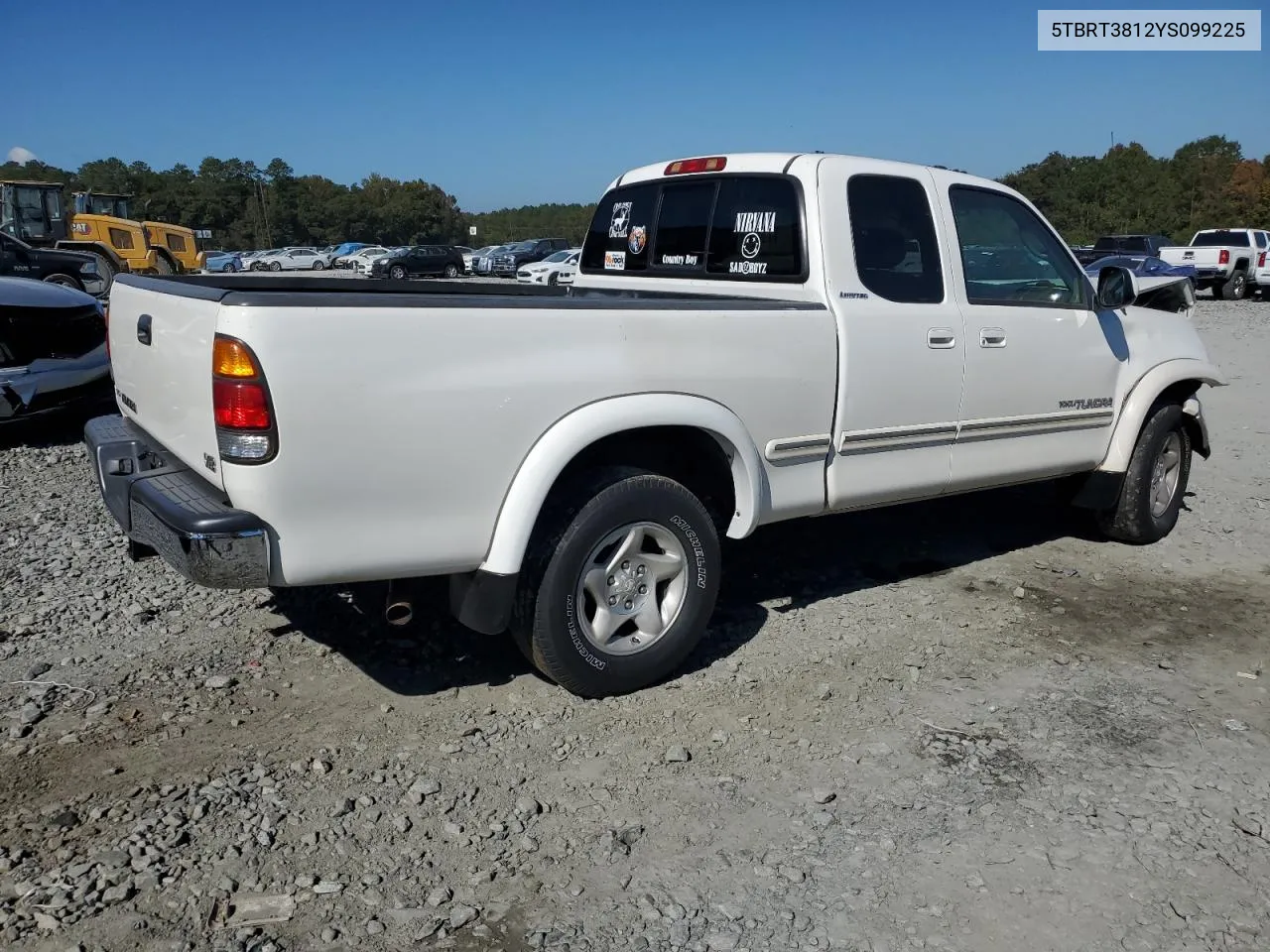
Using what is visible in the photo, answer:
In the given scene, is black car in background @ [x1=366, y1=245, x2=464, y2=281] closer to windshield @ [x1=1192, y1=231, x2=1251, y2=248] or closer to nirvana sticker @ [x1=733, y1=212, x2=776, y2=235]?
windshield @ [x1=1192, y1=231, x2=1251, y2=248]

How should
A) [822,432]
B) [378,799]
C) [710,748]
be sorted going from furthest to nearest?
[822,432] → [710,748] → [378,799]

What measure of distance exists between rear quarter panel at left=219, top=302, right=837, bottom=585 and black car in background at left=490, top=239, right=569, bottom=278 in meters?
39.2

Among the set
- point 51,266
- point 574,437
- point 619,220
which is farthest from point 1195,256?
point 574,437

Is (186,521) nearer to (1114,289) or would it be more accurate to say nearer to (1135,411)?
(1114,289)

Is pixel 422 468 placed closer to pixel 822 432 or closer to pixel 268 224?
pixel 822 432

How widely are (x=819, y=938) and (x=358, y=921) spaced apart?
117 centimetres

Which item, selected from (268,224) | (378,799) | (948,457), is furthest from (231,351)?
(268,224)

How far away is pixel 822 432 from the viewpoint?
13.9 feet

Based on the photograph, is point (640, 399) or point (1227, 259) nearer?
point (640, 399)

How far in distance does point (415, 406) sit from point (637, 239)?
253 cm

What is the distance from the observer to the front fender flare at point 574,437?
3.41 meters

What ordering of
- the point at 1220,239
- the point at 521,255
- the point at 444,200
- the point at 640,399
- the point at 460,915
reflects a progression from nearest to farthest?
the point at 460,915 < the point at 640,399 < the point at 1220,239 < the point at 521,255 < the point at 444,200

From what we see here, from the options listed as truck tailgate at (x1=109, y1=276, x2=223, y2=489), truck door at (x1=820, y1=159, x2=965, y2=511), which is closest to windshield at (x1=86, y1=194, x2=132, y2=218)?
truck tailgate at (x1=109, y1=276, x2=223, y2=489)

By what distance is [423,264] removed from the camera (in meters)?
44.4
